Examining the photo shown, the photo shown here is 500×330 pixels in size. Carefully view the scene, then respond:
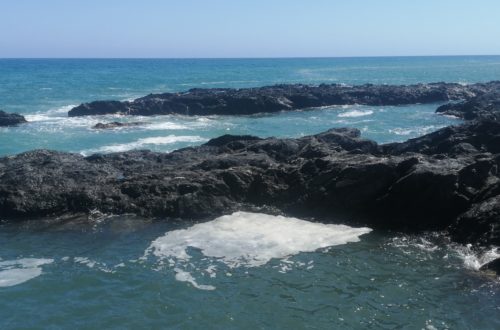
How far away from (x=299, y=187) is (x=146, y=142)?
78.6 ft

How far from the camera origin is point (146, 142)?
151 ft

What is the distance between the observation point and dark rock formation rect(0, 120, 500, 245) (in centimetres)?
2214

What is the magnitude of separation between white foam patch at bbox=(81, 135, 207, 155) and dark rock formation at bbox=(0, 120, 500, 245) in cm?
1206

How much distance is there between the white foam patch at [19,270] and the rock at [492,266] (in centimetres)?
1475

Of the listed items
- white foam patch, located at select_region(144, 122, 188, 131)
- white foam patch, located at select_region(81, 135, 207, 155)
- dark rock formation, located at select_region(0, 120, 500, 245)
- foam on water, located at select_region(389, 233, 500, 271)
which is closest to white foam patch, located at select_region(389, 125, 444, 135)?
white foam patch, located at select_region(81, 135, 207, 155)

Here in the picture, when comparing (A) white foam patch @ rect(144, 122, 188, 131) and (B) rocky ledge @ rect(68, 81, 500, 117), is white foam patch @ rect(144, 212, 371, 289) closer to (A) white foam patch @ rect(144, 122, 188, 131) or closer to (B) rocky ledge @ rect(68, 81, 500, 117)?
(A) white foam patch @ rect(144, 122, 188, 131)

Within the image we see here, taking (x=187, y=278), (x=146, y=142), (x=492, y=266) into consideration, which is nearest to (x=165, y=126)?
(x=146, y=142)

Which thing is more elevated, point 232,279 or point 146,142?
point 232,279

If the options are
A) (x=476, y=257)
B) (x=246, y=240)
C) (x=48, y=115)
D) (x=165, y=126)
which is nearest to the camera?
(x=476, y=257)

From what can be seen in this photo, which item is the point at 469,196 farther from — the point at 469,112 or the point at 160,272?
the point at 469,112

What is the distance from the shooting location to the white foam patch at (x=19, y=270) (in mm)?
Answer: 17828

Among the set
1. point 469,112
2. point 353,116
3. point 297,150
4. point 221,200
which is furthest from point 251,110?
point 221,200

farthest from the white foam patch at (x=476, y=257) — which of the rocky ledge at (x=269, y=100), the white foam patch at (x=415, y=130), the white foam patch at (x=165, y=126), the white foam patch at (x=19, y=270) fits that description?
the rocky ledge at (x=269, y=100)

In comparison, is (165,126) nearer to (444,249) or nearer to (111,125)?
(111,125)
